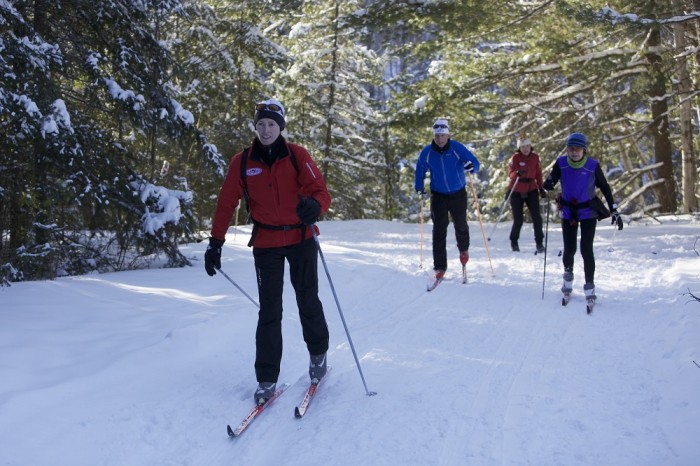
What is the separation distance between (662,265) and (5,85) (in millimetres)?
9661

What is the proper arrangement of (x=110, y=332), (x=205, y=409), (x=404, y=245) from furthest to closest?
(x=404, y=245)
(x=110, y=332)
(x=205, y=409)

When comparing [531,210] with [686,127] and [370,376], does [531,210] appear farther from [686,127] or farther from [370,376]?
[370,376]

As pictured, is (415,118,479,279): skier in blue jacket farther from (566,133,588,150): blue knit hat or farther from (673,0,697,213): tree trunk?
(673,0,697,213): tree trunk

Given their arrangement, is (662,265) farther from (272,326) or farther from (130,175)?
(130,175)

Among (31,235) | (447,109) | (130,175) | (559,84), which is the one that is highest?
(559,84)

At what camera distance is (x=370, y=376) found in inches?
197

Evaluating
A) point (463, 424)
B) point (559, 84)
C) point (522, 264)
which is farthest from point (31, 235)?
point (559, 84)

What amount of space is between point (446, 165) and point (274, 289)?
4.65 meters

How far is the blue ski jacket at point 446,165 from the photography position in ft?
27.7

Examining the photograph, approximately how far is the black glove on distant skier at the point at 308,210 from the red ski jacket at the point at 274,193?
7 cm

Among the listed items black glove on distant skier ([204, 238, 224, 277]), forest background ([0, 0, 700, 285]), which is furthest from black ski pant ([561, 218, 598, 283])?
black glove on distant skier ([204, 238, 224, 277])

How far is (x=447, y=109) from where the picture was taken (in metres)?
14.5

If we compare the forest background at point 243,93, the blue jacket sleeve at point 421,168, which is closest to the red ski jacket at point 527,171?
the forest background at point 243,93

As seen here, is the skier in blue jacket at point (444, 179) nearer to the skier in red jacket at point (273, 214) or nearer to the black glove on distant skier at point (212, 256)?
the skier in red jacket at point (273, 214)
